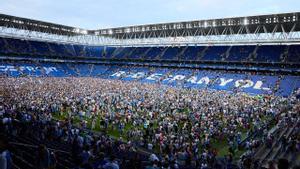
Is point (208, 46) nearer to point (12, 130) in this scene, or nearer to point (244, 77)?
point (244, 77)

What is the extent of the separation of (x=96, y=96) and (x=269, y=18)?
3399 centimetres

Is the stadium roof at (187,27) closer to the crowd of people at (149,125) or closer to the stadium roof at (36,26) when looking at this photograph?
the stadium roof at (36,26)

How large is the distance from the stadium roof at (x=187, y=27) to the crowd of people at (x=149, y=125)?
2391cm

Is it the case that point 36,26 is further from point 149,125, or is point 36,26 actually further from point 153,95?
point 149,125

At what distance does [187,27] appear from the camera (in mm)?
62938

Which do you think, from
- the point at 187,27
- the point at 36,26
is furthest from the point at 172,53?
the point at 36,26

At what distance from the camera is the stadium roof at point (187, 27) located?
51.0 m

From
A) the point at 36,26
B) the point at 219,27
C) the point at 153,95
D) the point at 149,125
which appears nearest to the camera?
the point at 149,125

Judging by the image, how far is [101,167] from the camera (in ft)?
26.5

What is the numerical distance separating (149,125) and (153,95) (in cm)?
1490

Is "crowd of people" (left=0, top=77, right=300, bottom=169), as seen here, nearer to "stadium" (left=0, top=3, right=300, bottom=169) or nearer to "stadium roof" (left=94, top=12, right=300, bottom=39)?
"stadium" (left=0, top=3, right=300, bottom=169)

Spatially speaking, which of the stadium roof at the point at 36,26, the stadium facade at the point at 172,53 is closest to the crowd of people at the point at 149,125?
the stadium facade at the point at 172,53

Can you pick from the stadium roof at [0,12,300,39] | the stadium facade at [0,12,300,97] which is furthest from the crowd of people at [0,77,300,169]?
the stadium roof at [0,12,300,39]

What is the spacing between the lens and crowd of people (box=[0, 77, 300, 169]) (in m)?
14.7
